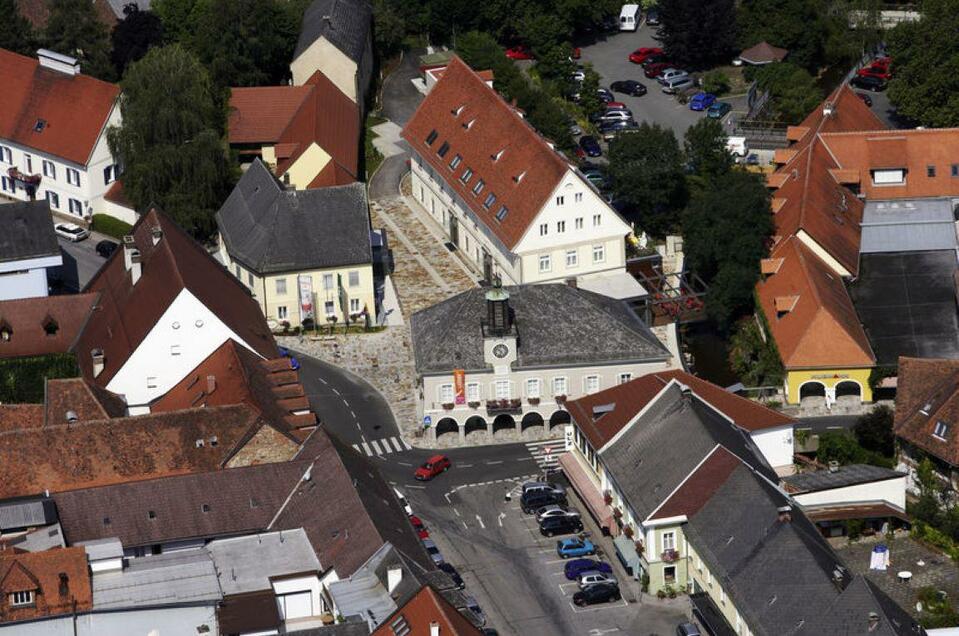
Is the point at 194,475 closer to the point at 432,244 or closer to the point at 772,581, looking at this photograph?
the point at 772,581

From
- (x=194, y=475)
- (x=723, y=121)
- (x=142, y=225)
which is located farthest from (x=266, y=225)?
(x=723, y=121)

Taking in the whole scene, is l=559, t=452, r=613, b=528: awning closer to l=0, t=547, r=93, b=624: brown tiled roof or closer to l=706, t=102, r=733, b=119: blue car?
l=0, t=547, r=93, b=624: brown tiled roof

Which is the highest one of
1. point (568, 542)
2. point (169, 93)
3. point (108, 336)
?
point (169, 93)

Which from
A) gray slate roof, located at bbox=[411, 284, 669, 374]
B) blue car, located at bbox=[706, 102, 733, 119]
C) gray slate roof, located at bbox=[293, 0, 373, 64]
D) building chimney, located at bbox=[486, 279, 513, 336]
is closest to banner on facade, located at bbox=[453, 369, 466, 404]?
gray slate roof, located at bbox=[411, 284, 669, 374]

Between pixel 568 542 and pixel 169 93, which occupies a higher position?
pixel 169 93

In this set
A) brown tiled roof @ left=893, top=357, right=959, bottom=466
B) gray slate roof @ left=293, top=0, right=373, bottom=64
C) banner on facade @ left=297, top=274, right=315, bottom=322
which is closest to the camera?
brown tiled roof @ left=893, top=357, right=959, bottom=466

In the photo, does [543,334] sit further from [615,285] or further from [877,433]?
[877,433]

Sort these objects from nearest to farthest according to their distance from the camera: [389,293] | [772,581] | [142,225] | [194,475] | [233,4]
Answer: [772,581], [194,475], [142,225], [389,293], [233,4]
